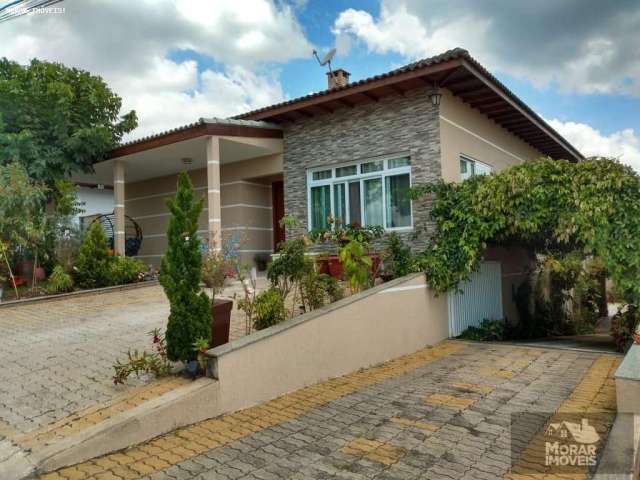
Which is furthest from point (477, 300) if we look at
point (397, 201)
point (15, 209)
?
point (15, 209)

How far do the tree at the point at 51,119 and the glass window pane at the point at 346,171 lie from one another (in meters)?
6.94

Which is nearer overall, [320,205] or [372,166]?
[372,166]

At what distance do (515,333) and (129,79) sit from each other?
1396 cm

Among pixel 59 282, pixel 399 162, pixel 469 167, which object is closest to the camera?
pixel 59 282

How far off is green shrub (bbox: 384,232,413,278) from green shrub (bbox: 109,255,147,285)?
654 centimetres

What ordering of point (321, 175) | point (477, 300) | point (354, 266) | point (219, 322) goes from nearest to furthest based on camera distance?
point (219, 322), point (354, 266), point (477, 300), point (321, 175)

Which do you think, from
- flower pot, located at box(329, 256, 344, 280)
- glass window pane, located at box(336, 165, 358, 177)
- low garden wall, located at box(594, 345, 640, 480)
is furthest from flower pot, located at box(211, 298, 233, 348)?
glass window pane, located at box(336, 165, 358, 177)

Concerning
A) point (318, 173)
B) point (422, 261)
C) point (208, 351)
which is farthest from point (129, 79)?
point (208, 351)

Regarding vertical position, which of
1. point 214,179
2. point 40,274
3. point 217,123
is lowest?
point 40,274

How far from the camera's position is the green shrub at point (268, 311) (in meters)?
5.57

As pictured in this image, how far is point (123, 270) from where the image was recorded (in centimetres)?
1147

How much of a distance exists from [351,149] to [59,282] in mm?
7201

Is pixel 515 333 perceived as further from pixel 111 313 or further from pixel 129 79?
pixel 129 79

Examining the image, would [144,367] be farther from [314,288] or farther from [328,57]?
[328,57]
